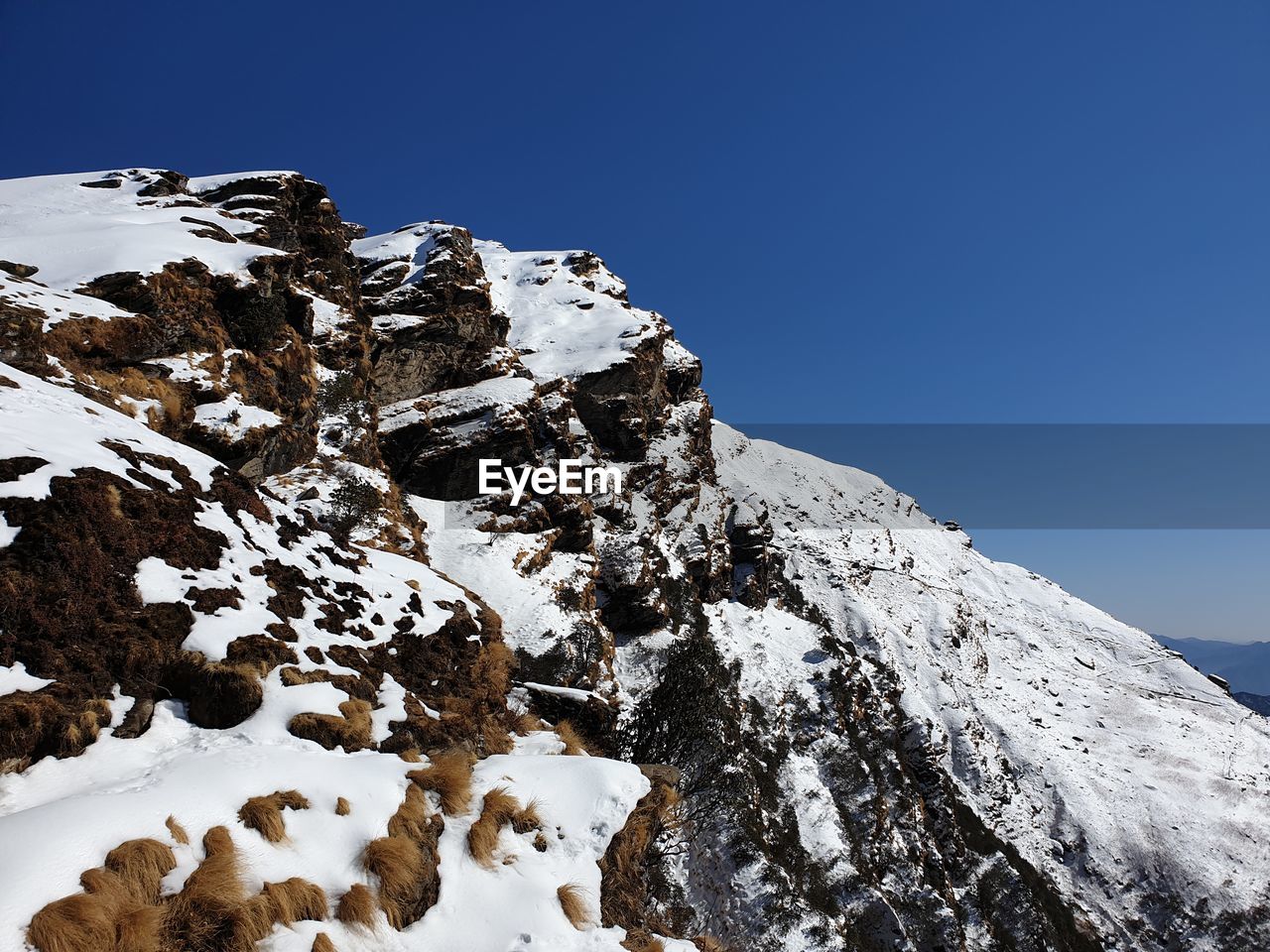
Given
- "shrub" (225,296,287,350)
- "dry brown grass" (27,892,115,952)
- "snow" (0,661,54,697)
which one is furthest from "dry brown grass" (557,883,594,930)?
"shrub" (225,296,287,350)

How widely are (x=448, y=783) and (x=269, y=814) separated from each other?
2.14 m

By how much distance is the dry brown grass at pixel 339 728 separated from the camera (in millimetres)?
8852

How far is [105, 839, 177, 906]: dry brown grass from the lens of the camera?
17.5 feet

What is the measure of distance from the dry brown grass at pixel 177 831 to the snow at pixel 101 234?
2262 centimetres

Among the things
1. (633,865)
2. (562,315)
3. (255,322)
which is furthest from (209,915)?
(562,315)

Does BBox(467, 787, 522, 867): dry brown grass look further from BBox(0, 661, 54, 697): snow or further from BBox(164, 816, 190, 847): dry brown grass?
BBox(0, 661, 54, 697): snow

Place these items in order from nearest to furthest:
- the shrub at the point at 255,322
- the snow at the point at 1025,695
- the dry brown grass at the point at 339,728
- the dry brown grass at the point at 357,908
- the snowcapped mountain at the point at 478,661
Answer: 1. the dry brown grass at the point at 357,908
2. the snowcapped mountain at the point at 478,661
3. the dry brown grass at the point at 339,728
4. the shrub at the point at 255,322
5. the snow at the point at 1025,695

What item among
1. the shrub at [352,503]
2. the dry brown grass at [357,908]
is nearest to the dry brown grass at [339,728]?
the dry brown grass at [357,908]

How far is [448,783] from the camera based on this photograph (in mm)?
8117

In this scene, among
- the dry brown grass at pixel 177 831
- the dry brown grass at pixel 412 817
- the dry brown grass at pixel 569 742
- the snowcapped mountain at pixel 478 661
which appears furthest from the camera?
the dry brown grass at pixel 569 742

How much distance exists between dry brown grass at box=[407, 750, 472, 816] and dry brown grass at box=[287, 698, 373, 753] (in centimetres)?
153

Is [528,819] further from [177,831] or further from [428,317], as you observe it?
[428,317]

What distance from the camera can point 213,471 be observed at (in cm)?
1416

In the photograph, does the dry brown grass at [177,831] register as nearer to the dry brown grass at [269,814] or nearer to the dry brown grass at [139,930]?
the dry brown grass at [269,814]
